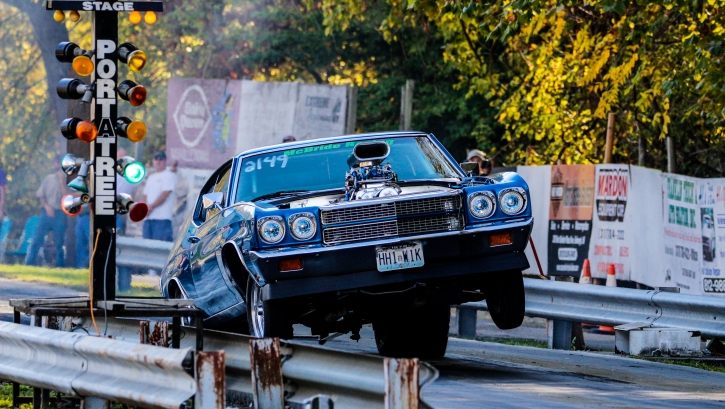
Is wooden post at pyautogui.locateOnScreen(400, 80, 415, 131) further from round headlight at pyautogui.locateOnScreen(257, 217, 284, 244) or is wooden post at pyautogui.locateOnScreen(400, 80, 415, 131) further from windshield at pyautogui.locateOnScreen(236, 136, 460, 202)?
round headlight at pyautogui.locateOnScreen(257, 217, 284, 244)

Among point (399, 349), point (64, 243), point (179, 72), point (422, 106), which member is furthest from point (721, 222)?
point (179, 72)

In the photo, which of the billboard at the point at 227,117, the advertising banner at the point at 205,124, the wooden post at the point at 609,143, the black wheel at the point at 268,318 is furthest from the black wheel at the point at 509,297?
the advertising banner at the point at 205,124

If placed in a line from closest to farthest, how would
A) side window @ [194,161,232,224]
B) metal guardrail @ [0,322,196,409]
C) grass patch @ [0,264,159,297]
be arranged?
metal guardrail @ [0,322,196,409]
side window @ [194,161,232,224]
grass patch @ [0,264,159,297]

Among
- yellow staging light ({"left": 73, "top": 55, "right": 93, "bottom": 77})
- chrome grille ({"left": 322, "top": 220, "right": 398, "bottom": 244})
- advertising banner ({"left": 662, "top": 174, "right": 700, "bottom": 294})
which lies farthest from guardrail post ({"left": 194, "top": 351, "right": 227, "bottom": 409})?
advertising banner ({"left": 662, "top": 174, "right": 700, "bottom": 294})

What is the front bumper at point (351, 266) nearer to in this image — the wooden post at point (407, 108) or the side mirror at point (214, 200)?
the side mirror at point (214, 200)

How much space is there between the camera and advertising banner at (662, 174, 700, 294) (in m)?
15.1

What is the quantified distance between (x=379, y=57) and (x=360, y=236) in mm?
24035

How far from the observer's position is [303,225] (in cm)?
895

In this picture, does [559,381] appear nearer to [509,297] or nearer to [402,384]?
[509,297]

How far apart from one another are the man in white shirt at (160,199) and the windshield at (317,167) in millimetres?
10679

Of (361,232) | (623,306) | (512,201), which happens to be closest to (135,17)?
(361,232)

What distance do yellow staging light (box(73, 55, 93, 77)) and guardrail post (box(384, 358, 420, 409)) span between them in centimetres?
390

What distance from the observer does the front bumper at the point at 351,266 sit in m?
8.89

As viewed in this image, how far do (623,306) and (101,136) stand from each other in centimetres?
536
